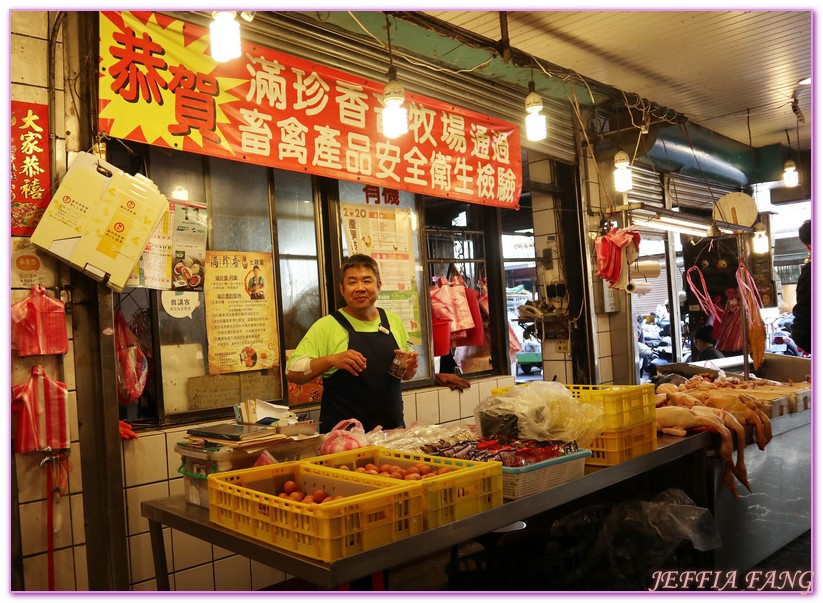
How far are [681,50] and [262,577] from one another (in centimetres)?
566

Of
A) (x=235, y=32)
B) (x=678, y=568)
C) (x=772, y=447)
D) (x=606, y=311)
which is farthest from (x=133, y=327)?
(x=606, y=311)

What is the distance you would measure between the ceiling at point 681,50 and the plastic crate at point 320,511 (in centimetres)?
364

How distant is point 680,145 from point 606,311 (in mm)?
2430

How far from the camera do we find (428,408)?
537 centimetres

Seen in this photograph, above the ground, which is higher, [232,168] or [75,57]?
[75,57]

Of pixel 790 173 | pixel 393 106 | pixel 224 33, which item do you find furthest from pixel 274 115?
pixel 790 173

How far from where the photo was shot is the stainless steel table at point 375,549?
6.39ft

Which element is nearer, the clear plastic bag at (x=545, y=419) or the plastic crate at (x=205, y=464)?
the plastic crate at (x=205, y=464)

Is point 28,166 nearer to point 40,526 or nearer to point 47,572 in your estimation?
point 40,526

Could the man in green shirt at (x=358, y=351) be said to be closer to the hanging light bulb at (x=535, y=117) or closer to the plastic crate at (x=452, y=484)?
the plastic crate at (x=452, y=484)

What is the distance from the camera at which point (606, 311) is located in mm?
7113

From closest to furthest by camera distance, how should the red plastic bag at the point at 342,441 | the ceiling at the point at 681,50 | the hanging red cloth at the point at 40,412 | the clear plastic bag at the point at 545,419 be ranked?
1. the red plastic bag at the point at 342,441
2. the clear plastic bag at the point at 545,419
3. the hanging red cloth at the point at 40,412
4. the ceiling at the point at 681,50


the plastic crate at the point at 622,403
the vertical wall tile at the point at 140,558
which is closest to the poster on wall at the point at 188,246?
the vertical wall tile at the point at 140,558

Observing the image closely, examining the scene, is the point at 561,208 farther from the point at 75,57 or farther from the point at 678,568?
the point at 75,57
